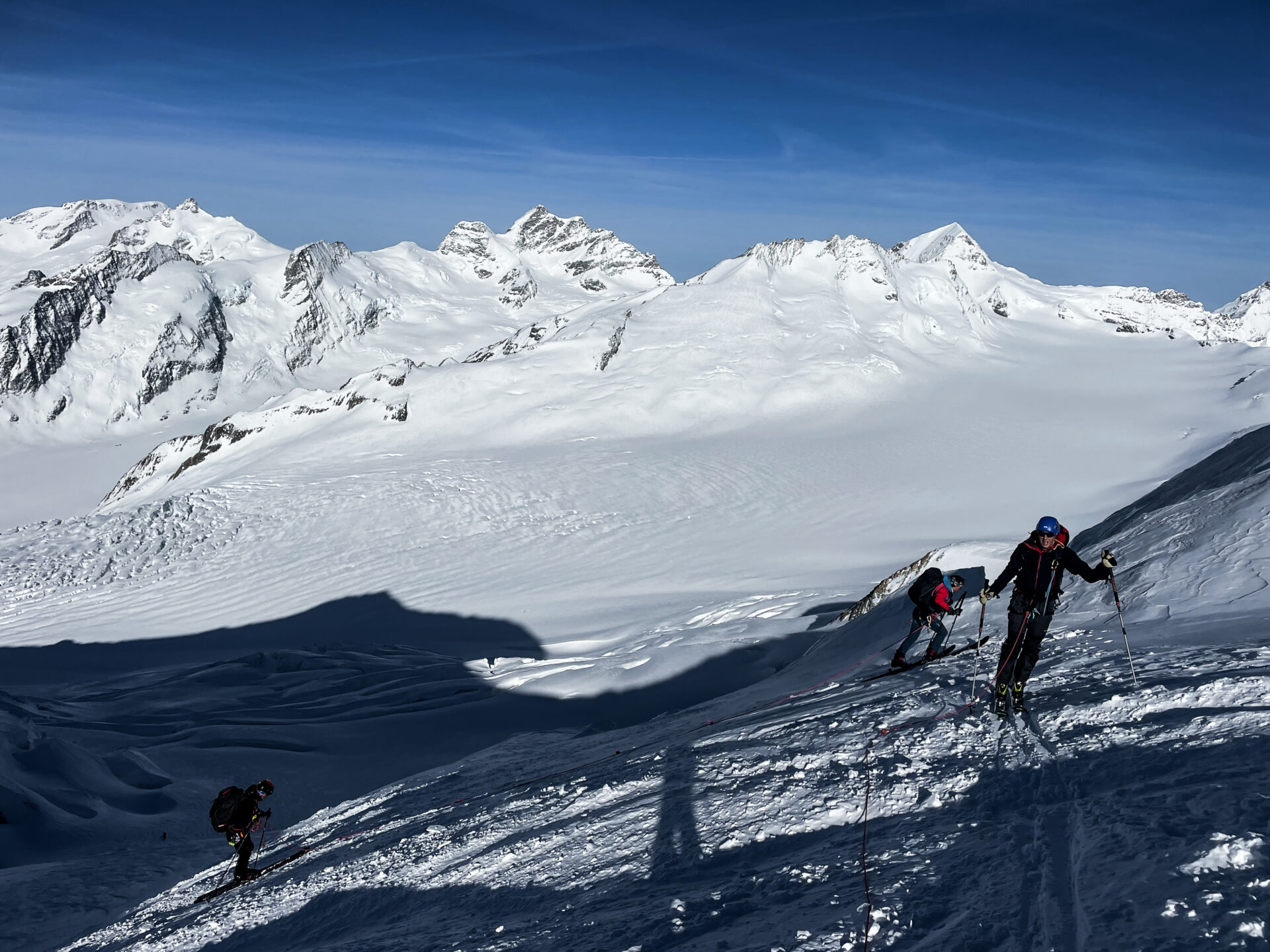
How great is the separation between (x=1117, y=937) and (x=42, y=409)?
154m

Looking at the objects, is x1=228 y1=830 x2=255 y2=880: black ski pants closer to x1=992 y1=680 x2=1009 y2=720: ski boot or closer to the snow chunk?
x1=992 y1=680 x2=1009 y2=720: ski boot

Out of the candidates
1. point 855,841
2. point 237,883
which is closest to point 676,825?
point 855,841

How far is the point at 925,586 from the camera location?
32.9 feet

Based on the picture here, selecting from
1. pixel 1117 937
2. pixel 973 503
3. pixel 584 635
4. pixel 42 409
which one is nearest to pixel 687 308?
pixel 973 503

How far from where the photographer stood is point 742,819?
622cm

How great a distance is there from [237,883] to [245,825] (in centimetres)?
55

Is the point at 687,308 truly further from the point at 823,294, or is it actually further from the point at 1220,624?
the point at 1220,624

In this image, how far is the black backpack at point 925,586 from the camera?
9.94 meters

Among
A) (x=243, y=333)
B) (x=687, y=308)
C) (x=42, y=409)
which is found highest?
(x=243, y=333)

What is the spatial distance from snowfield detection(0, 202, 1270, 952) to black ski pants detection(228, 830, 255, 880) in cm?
51

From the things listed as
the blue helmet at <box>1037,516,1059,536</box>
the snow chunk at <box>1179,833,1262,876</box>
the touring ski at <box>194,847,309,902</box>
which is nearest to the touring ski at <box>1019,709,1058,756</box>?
the blue helmet at <box>1037,516,1059,536</box>

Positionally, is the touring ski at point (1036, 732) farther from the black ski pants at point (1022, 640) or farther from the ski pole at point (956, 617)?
the ski pole at point (956, 617)

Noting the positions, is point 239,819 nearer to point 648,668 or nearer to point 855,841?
point 855,841

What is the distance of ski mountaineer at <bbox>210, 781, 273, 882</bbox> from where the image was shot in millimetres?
8391
